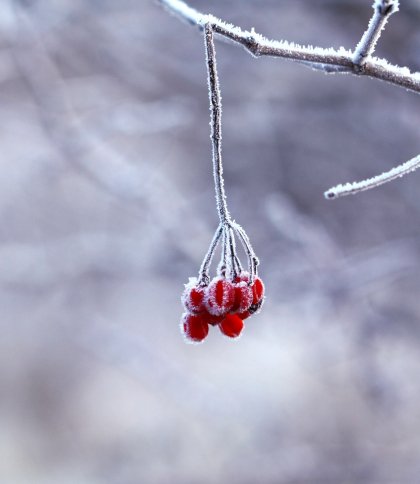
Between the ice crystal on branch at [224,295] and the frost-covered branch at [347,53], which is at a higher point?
the frost-covered branch at [347,53]

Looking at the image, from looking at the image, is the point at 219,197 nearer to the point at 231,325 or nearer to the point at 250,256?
the point at 250,256

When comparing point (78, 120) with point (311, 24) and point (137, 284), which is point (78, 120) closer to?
point (311, 24)

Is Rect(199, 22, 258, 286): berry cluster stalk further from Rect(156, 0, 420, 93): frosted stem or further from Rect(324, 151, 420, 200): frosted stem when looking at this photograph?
Rect(324, 151, 420, 200): frosted stem

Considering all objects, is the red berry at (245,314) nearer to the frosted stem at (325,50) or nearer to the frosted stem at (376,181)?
the frosted stem at (376,181)

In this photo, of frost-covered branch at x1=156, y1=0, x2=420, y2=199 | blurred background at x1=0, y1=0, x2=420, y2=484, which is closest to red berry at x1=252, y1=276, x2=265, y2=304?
frost-covered branch at x1=156, y1=0, x2=420, y2=199

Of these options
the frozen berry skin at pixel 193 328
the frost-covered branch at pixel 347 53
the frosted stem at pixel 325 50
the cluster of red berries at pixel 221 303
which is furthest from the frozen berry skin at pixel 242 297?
the frosted stem at pixel 325 50

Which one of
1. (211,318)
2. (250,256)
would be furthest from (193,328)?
(250,256)

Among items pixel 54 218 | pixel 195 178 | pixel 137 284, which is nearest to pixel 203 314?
pixel 195 178
